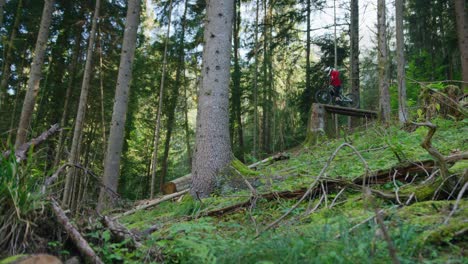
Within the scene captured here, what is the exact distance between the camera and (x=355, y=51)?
16641 millimetres

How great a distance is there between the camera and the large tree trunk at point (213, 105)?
20.1ft

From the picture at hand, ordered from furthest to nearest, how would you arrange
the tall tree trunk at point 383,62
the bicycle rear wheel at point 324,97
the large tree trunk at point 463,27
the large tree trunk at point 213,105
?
the bicycle rear wheel at point 324,97, the large tree trunk at point 463,27, the tall tree trunk at point 383,62, the large tree trunk at point 213,105

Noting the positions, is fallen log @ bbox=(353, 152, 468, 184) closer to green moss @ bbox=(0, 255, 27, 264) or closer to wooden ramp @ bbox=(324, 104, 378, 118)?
green moss @ bbox=(0, 255, 27, 264)

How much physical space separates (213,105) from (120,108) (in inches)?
181

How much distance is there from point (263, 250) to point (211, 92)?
4554 mm

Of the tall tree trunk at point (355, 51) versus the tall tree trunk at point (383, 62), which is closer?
the tall tree trunk at point (383, 62)

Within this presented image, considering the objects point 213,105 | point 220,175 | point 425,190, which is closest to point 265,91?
point 213,105

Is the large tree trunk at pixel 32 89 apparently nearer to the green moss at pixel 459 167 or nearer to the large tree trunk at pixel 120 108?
the large tree trunk at pixel 120 108

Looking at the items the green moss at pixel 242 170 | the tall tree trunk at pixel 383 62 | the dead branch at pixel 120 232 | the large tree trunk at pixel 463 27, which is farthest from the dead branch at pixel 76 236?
the large tree trunk at pixel 463 27

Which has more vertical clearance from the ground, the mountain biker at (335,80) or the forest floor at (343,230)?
the mountain biker at (335,80)

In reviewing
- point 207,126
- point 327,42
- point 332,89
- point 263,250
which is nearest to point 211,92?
point 207,126

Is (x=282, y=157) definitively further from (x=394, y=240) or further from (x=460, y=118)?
(x=394, y=240)

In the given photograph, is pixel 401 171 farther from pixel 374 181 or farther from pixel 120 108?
pixel 120 108

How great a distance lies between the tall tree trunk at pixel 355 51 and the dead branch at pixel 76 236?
1385cm
